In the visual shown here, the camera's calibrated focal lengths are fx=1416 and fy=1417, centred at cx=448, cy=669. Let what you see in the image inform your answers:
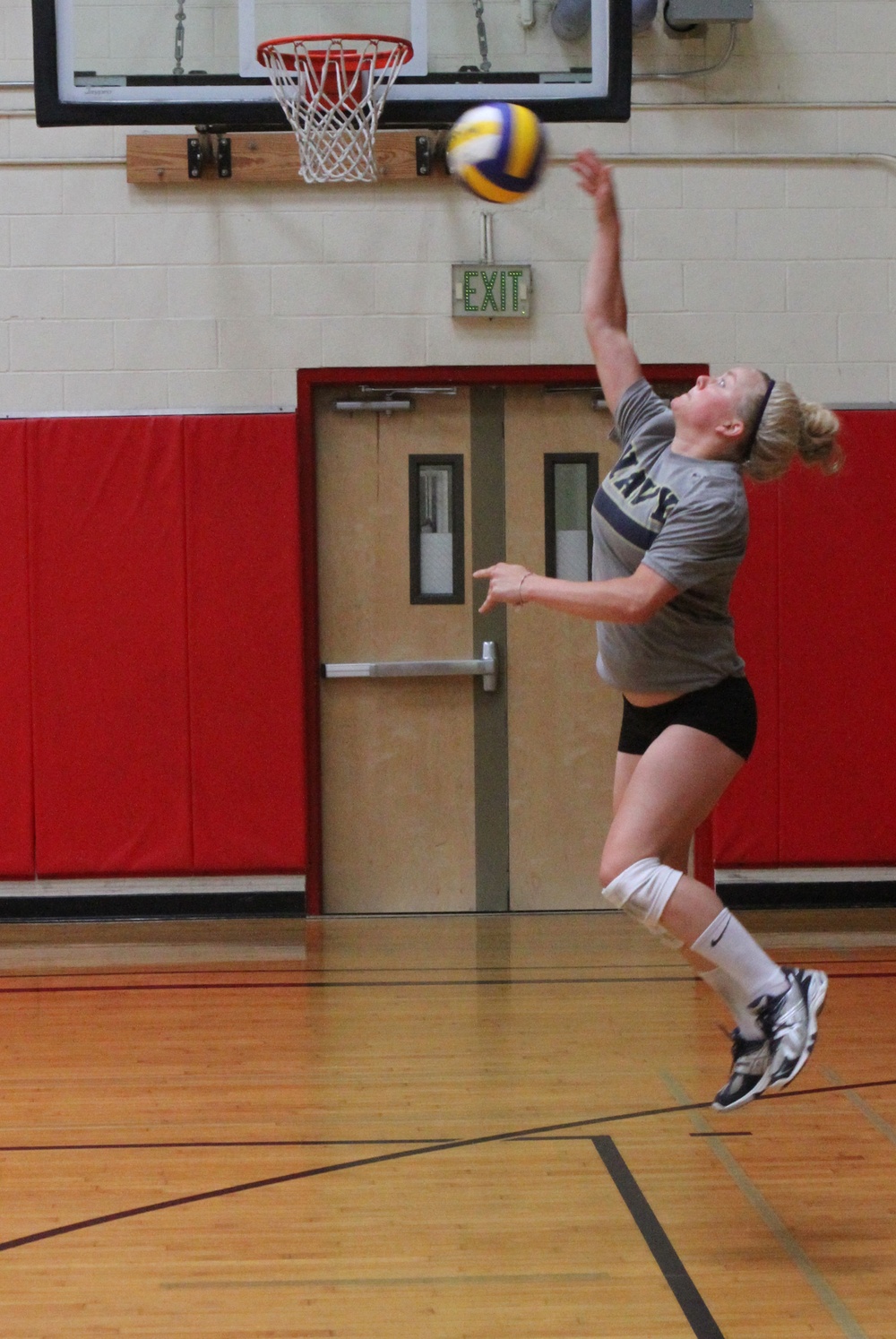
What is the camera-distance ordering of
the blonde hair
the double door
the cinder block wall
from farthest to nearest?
the double door → the cinder block wall → the blonde hair

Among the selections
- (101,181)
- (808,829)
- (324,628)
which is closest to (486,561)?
(324,628)

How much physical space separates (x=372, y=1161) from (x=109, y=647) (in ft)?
11.5

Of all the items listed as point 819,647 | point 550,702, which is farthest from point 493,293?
point 819,647

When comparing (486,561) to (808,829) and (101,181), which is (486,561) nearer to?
(808,829)

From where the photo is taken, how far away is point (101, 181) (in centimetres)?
632

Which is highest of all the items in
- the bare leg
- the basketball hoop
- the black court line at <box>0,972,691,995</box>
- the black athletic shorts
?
the basketball hoop

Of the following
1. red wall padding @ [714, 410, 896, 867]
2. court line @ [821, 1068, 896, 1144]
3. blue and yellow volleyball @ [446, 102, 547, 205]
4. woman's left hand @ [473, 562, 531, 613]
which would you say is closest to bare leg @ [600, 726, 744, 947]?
woman's left hand @ [473, 562, 531, 613]

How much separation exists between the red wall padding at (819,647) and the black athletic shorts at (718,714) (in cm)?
330

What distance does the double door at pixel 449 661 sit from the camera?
21.4 ft

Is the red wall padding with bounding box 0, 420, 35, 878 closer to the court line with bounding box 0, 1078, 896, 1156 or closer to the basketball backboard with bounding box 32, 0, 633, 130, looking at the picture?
the basketball backboard with bounding box 32, 0, 633, 130

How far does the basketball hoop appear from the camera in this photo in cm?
511

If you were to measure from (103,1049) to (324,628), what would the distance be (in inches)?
103

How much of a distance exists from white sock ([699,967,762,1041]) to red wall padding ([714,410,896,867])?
3476 mm

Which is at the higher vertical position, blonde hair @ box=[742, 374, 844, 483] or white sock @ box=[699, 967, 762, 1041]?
blonde hair @ box=[742, 374, 844, 483]
